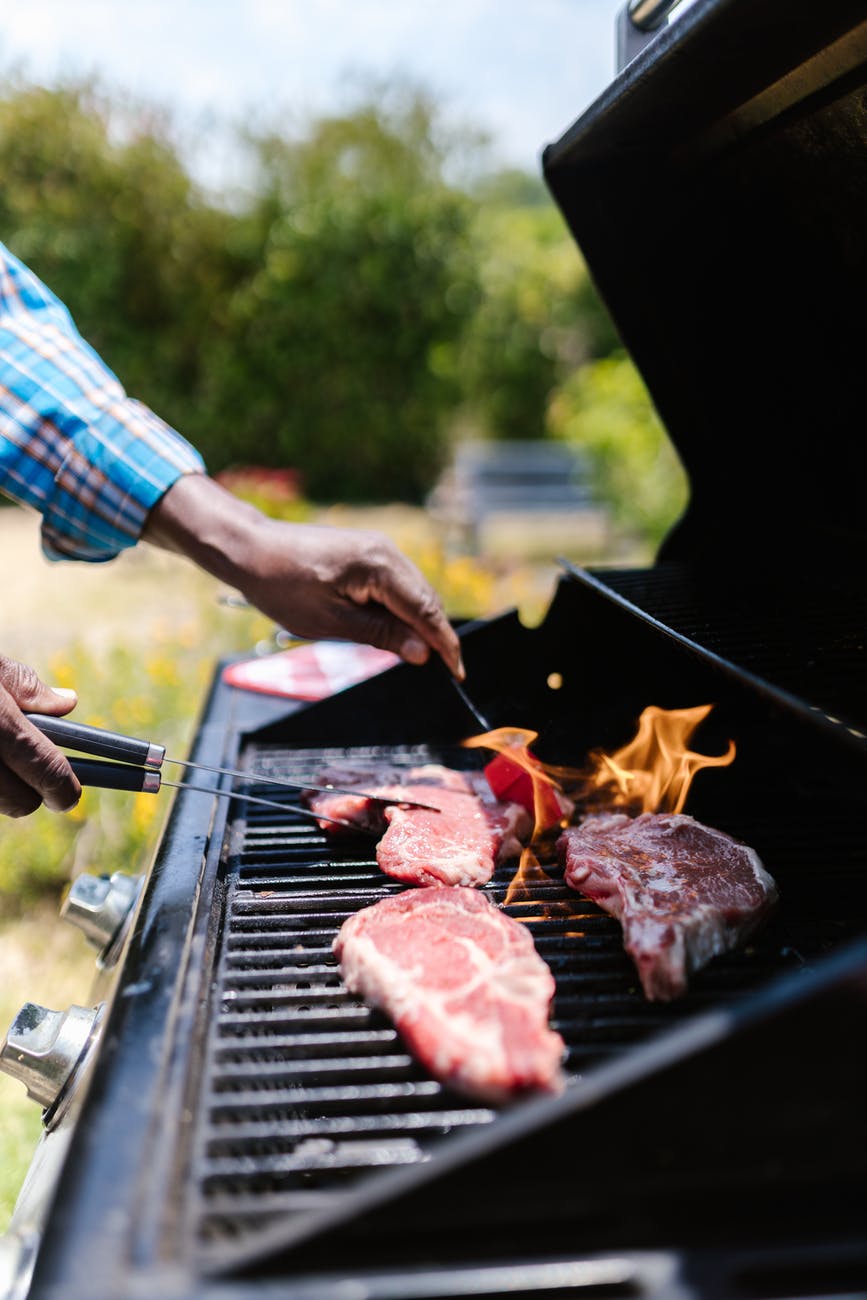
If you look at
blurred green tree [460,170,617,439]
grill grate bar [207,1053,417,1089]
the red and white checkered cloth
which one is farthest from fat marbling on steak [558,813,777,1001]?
blurred green tree [460,170,617,439]

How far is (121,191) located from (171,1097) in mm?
14266

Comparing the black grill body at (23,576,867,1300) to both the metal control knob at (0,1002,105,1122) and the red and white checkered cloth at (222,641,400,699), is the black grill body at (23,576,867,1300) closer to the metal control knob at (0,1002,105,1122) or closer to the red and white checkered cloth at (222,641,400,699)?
the metal control knob at (0,1002,105,1122)

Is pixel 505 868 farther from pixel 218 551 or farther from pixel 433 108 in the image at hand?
pixel 433 108

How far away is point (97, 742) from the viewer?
6.22 ft

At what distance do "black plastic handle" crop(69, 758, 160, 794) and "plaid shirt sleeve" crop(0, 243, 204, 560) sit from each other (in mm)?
869

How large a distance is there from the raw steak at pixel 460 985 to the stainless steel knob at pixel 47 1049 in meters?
0.51

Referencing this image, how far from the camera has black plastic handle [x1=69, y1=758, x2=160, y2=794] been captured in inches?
73.9

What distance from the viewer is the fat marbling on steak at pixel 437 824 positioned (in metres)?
2.05

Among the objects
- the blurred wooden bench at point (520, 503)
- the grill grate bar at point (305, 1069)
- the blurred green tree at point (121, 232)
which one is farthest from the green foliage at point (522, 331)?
the grill grate bar at point (305, 1069)

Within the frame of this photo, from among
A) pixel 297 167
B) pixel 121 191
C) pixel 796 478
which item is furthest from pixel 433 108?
pixel 796 478

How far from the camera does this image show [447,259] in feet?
44.7

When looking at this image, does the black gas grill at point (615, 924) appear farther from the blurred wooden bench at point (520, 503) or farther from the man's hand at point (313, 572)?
the blurred wooden bench at point (520, 503)

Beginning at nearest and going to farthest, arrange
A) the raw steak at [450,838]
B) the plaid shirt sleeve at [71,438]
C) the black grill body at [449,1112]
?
the black grill body at [449,1112]
the raw steak at [450,838]
the plaid shirt sleeve at [71,438]

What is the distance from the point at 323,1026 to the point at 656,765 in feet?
4.11
